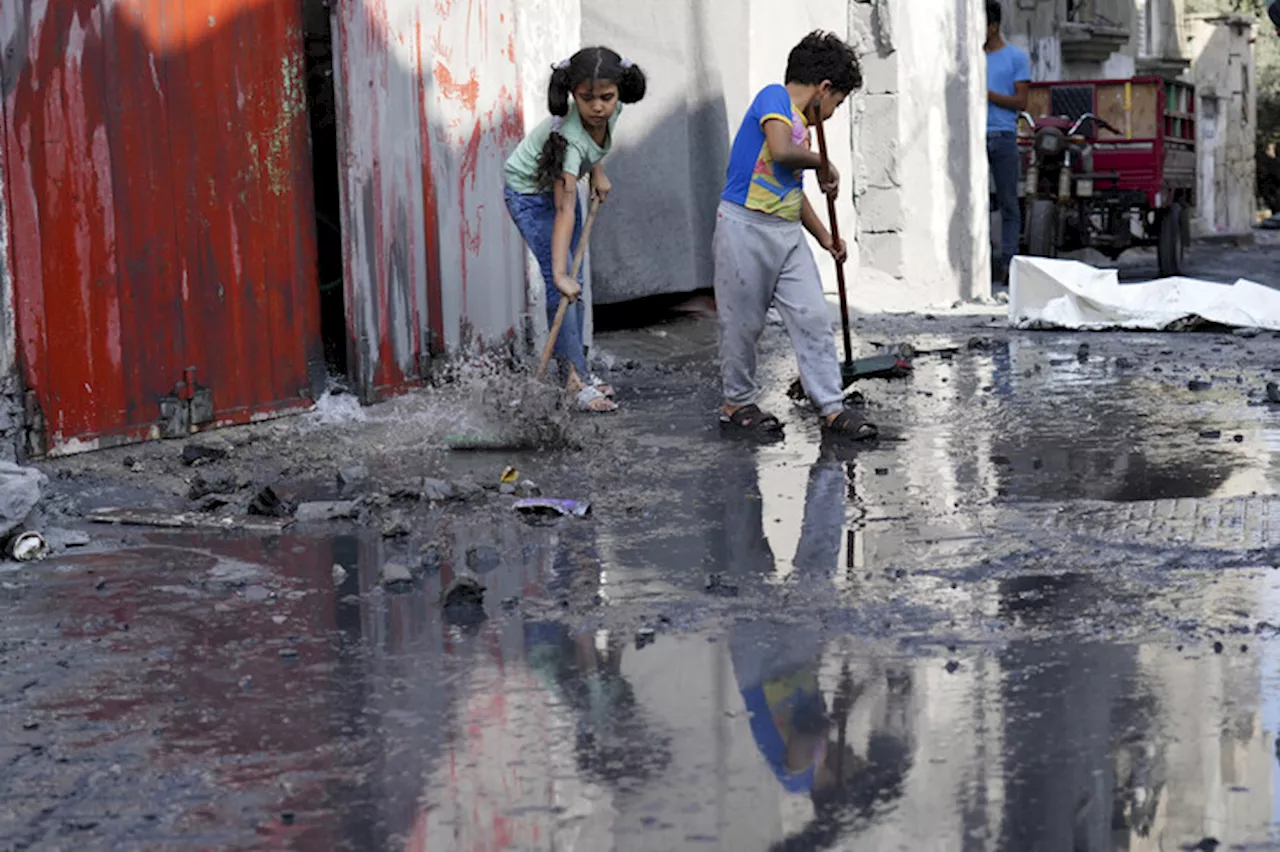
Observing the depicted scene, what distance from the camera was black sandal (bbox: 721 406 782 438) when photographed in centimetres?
762

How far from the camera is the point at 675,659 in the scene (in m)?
3.97

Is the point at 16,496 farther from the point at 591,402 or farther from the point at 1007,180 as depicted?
the point at 1007,180

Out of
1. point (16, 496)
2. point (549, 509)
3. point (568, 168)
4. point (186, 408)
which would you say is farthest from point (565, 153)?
point (16, 496)

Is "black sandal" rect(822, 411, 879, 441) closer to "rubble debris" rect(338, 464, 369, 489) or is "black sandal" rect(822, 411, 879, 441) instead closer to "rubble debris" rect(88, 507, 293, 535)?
"rubble debris" rect(338, 464, 369, 489)

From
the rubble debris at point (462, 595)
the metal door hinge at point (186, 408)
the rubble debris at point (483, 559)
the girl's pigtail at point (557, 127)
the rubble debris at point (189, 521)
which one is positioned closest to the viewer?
the rubble debris at point (462, 595)

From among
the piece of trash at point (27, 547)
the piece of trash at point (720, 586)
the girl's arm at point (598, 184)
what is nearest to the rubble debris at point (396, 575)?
the piece of trash at point (720, 586)

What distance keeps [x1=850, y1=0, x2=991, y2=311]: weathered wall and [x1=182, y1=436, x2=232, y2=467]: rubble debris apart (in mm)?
7398

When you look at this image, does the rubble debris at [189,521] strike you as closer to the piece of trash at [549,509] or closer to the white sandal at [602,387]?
the piece of trash at [549,509]

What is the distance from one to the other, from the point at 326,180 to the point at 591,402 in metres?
1.51

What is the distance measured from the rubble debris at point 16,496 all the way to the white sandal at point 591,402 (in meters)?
3.31

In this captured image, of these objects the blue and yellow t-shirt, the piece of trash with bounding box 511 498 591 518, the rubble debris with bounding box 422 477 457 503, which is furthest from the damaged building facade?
the piece of trash with bounding box 511 498 591 518

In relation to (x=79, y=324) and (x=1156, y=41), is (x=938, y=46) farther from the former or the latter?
(x=1156, y=41)

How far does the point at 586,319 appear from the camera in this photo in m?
9.67

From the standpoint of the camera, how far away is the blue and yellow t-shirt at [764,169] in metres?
7.24
